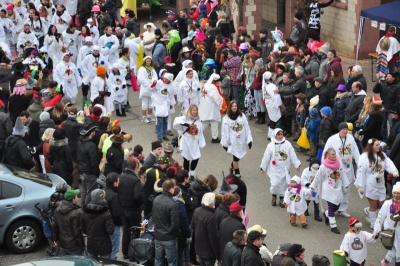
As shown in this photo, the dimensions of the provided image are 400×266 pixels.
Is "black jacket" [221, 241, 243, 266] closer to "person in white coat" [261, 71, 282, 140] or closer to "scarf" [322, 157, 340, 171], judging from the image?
"scarf" [322, 157, 340, 171]

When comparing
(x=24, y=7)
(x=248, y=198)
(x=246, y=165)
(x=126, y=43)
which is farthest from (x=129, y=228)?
(x=24, y=7)

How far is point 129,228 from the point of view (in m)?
15.2

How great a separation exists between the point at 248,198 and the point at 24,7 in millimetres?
15455

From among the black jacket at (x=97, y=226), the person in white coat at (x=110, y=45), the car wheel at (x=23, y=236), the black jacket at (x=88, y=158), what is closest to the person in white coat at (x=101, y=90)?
the person in white coat at (x=110, y=45)

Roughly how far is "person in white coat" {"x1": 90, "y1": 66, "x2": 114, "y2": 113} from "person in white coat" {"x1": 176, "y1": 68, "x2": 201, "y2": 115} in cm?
176

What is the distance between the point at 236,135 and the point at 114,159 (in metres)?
3.03

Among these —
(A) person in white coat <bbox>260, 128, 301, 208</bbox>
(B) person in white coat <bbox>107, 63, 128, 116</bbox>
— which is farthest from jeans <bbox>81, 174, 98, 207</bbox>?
(B) person in white coat <bbox>107, 63, 128, 116</bbox>

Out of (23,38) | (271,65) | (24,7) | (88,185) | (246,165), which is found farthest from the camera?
(24,7)

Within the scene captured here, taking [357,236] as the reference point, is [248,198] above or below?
below

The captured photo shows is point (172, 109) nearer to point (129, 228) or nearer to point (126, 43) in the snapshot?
point (126, 43)

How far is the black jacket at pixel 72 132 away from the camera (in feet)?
59.2

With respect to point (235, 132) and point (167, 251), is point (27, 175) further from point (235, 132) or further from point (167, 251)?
point (235, 132)

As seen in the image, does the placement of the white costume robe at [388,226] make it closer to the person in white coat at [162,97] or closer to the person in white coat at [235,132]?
the person in white coat at [235,132]

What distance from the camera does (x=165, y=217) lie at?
14.0 metres
